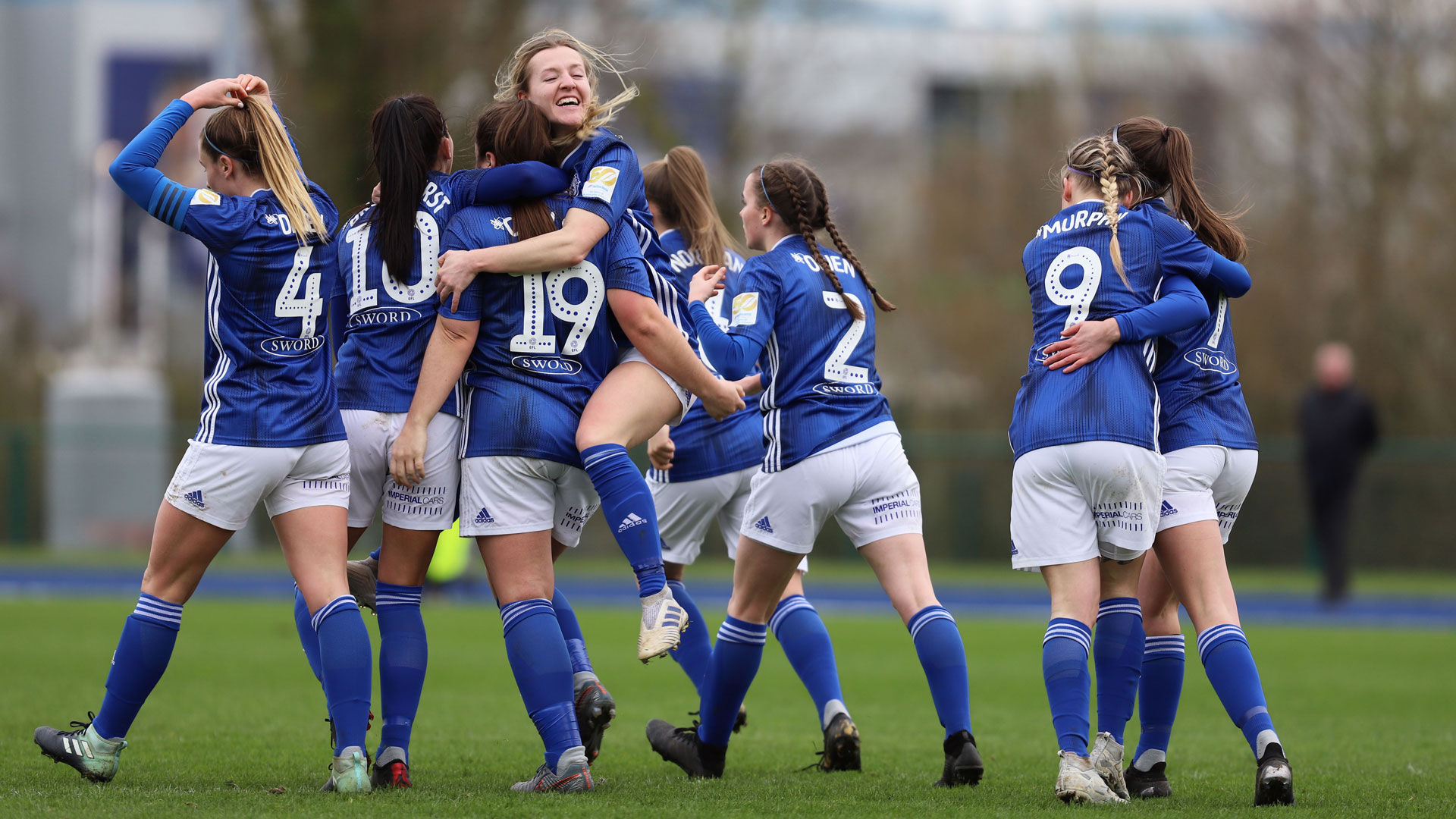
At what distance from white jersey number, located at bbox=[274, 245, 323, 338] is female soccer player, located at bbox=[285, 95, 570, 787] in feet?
0.56

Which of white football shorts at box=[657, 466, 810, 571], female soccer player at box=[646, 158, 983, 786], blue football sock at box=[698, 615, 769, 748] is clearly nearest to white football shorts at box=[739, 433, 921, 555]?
female soccer player at box=[646, 158, 983, 786]

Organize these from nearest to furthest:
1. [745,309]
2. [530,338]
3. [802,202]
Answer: [530,338]
[745,309]
[802,202]

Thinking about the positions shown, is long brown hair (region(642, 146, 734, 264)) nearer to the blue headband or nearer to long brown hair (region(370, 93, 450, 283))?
the blue headband

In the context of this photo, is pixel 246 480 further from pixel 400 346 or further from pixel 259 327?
pixel 400 346

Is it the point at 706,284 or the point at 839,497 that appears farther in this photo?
the point at 706,284

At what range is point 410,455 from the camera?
15.1 feet

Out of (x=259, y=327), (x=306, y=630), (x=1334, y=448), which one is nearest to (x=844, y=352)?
(x=259, y=327)

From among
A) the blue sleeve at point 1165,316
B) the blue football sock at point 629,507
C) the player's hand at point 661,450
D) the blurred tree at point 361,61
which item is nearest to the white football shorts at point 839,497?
the blue football sock at point 629,507

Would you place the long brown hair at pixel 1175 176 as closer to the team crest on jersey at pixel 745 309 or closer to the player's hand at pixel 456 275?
the team crest on jersey at pixel 745 309

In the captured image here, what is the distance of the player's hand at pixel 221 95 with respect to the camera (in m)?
4.64

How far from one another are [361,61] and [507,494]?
17.0 m

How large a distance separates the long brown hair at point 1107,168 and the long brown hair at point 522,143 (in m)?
1.77

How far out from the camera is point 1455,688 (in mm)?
8859

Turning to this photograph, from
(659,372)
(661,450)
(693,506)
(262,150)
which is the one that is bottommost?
(693,506)
